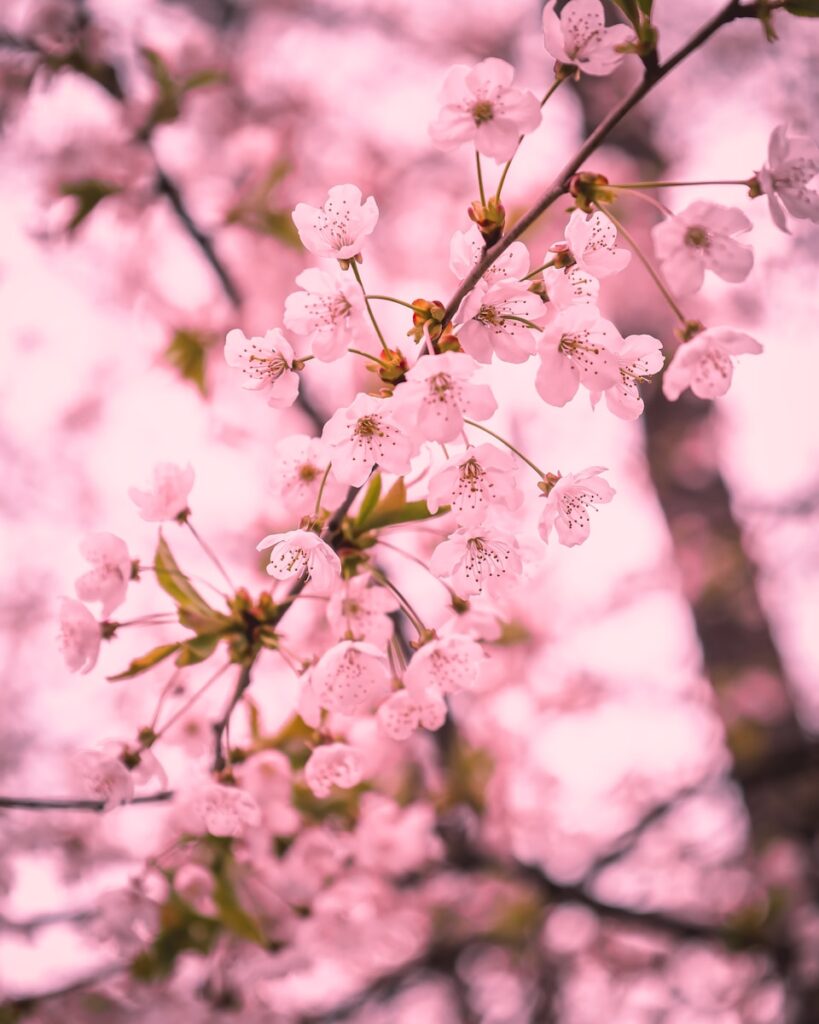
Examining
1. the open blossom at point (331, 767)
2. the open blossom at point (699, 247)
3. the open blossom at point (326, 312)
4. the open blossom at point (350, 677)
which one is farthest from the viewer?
the open blossom at point (331, 767)

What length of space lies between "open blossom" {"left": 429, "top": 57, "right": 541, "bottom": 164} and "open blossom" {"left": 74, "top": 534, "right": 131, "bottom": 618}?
71 centimetres

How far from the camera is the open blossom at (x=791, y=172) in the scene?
71 cm

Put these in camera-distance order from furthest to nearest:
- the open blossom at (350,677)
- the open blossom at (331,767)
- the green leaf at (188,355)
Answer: the green leaf at (188,355) → the open blossom at (331,767) → the open blossom at (350,677)

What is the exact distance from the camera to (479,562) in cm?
90

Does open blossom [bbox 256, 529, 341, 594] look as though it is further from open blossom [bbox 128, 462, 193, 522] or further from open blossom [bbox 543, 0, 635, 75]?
open blossom [bbox 543, 0, 635, 75]

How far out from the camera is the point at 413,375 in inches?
28.1

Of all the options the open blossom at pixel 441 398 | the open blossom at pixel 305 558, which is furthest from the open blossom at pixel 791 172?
the open blossom at pixel 305 558

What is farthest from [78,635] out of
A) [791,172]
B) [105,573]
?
[791,172]

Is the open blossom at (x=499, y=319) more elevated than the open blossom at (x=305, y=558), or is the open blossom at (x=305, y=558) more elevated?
the open blossom at (x=499, y=319)

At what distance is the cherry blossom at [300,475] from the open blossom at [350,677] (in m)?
0.19

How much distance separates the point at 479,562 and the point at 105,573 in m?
0.57

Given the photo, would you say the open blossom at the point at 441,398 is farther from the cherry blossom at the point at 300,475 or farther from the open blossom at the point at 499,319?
the cherry blossom at the point at 300,475

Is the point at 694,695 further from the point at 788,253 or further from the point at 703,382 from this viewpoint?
the point at 703,382

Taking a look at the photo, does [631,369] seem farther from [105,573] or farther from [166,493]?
[105,573]
